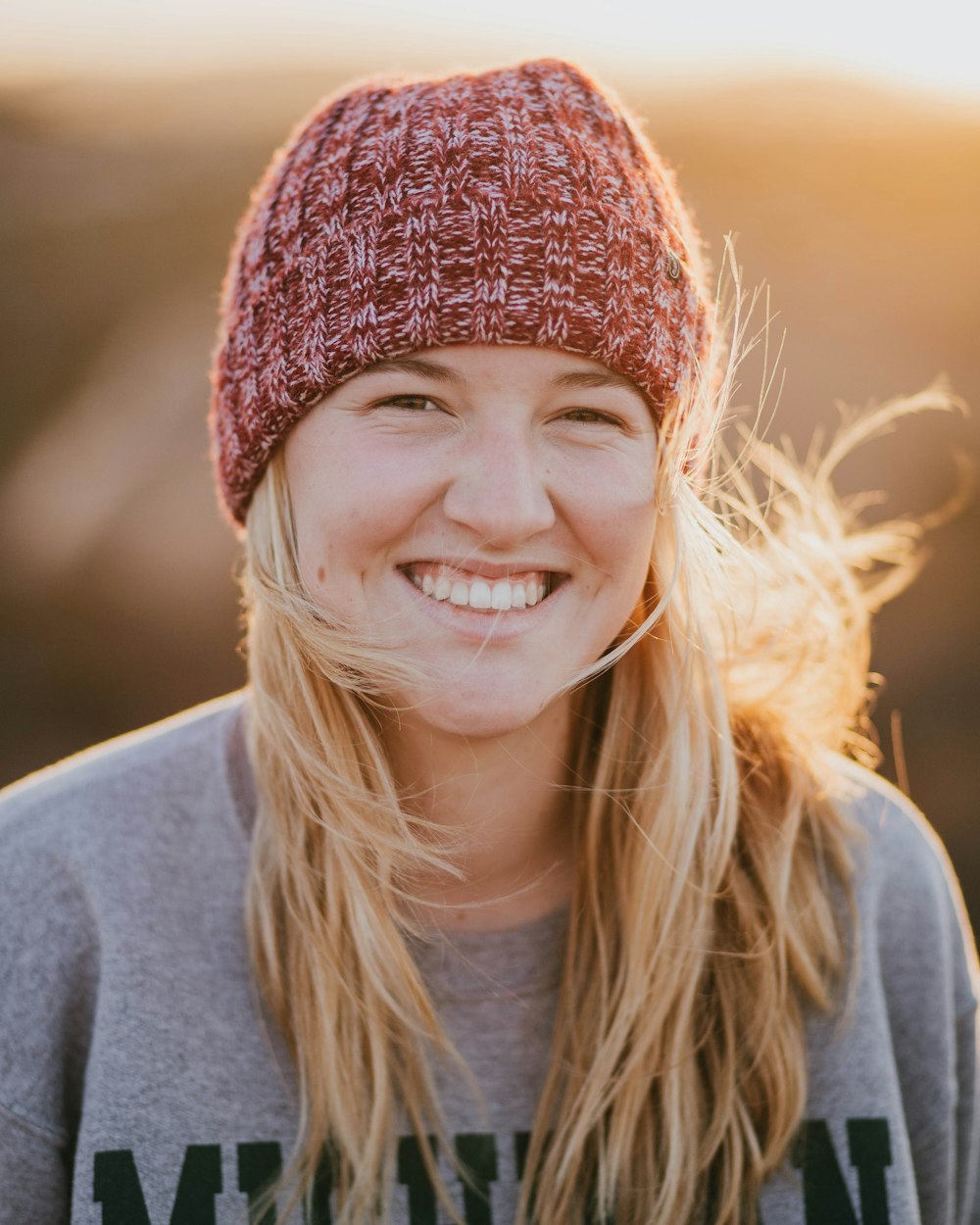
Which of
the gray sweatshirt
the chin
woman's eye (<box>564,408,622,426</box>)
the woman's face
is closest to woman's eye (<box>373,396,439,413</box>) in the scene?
the woman's face

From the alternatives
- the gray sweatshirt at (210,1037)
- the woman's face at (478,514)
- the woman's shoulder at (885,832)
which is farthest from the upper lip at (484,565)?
the woman's shoulder at (885,832)

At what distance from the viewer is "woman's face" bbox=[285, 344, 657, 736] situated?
5.18 ft

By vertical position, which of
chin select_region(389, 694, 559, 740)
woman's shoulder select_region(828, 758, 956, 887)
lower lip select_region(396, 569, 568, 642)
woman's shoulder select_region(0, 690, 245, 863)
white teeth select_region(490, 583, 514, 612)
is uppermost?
white teeth select_region(490, 583, 514, 612)

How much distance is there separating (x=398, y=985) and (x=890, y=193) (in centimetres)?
672

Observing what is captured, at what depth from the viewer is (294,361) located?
5.41 ft

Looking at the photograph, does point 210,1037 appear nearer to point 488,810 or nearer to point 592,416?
point 488,810

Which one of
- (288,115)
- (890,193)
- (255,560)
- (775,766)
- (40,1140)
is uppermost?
(288,115)

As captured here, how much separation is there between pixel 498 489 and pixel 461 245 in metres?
0.35

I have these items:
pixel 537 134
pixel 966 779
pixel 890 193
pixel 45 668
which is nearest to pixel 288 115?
pixel 890 193

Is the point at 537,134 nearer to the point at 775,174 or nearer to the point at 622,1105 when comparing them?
the point at 622,1105

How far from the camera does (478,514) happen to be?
157 cm

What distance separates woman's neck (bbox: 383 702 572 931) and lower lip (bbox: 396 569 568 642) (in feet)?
0.63

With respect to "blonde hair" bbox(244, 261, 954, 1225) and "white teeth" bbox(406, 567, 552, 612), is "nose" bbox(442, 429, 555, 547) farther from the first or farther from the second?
"blonde hair" bbox(244, 261, 954, 1225)

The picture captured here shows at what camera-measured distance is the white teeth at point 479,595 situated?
5.41 ft
